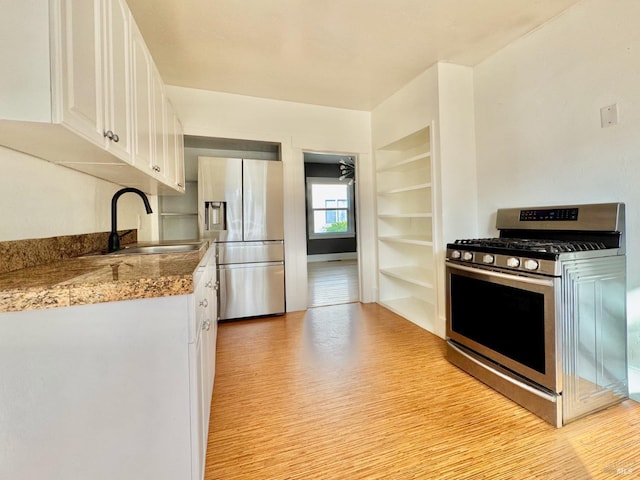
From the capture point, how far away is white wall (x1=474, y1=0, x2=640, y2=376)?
173 cm

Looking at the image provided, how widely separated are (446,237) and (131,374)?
2.53 m

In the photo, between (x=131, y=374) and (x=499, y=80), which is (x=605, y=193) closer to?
(x=499, y=80)

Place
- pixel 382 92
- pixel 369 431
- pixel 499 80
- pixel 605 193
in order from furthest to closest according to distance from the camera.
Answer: pixel 382 92
pixel 499 80
pixel 605 193
pixel 369 431

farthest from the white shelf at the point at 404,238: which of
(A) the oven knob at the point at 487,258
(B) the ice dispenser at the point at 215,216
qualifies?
(B) the ice dispenser at the point at 215,216

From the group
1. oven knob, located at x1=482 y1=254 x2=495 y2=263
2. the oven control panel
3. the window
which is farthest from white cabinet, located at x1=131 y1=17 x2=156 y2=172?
the window

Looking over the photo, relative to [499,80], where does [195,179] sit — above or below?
below

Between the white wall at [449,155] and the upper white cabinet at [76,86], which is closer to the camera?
the upper white cabinet at [76,86]

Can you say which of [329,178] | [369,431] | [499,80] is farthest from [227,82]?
[329,178]

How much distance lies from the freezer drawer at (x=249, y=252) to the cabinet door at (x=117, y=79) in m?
1.80

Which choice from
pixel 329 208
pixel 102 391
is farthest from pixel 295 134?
pixel 329 208

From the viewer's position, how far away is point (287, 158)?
354 cm

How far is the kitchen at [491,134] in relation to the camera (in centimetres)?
167

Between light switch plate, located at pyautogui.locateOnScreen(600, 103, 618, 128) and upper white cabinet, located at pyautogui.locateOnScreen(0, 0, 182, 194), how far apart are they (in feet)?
8.88

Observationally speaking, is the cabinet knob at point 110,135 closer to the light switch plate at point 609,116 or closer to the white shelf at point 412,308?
the light switch plate at point 609,116
